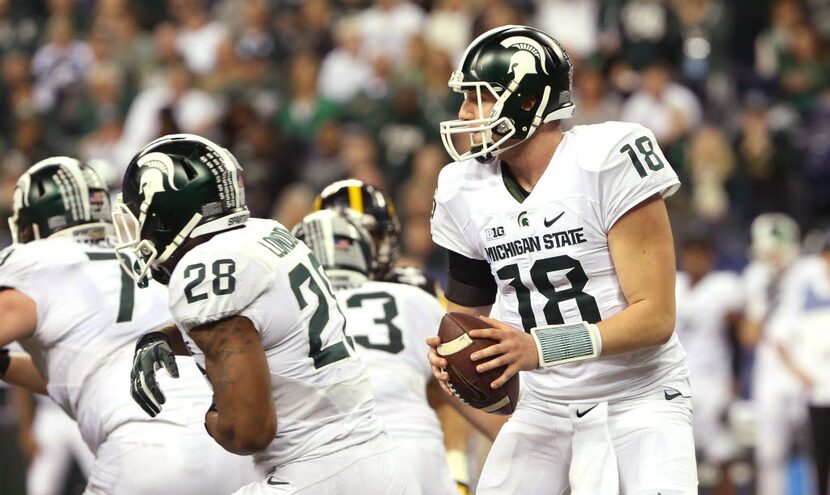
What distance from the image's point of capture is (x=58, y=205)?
5.12 m

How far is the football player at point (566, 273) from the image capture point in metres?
3.86

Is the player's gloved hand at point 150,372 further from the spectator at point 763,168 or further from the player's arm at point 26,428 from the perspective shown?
the spectator at point 763,168

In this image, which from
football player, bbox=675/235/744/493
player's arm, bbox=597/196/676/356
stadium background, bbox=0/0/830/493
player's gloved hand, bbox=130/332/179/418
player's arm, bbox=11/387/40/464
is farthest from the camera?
stadium background, bbox=0/0/830/493

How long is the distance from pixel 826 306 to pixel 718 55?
376 cm

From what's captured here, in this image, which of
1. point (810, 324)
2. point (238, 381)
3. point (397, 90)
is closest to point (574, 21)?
point (397, 90)

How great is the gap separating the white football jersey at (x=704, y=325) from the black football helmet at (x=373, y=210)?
4.30 m

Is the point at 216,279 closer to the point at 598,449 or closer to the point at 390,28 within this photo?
the point at 598,449

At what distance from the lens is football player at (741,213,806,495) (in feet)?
31.8

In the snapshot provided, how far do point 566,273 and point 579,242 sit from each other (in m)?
0.11

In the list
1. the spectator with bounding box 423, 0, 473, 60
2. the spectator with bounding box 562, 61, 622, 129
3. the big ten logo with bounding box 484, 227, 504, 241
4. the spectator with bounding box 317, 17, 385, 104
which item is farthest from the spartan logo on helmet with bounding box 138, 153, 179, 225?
the spectator with bounding box 423, 0, 473, 60

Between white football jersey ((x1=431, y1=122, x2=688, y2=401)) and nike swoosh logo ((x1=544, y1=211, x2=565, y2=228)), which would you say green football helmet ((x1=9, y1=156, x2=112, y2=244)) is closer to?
white football jersey ((x1=431, y1=122, x2=688, y2=401))

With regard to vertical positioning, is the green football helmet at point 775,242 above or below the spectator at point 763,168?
below

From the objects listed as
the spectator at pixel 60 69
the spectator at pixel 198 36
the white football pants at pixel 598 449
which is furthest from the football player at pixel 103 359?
the spectator at pixel 60 69

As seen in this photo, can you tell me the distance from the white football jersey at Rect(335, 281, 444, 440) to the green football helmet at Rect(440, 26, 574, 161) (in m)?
1.25
